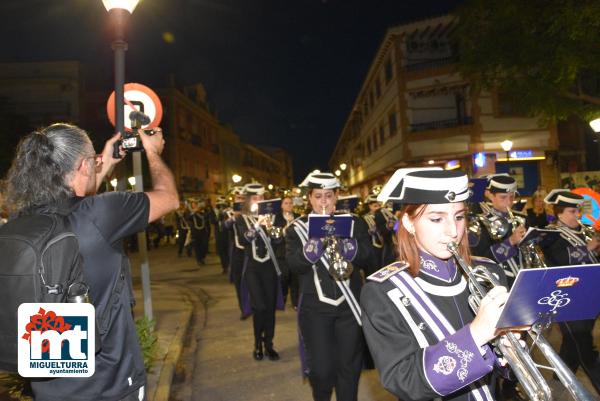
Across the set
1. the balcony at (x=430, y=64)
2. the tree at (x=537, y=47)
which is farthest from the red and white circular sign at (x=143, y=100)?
the balcony at (x=430, y=64)

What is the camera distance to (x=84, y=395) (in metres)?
2.24

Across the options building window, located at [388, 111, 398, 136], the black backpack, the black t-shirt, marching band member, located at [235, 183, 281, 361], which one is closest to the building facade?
building window, located at [388, 111, 398, 136]

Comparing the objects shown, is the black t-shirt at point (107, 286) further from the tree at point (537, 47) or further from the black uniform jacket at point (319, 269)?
the tree at point (537, 47)

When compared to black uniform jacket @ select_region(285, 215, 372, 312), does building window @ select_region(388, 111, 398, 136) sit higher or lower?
higher

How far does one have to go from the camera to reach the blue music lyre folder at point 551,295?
58.9 inches

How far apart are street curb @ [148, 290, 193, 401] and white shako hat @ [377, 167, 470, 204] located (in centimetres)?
387

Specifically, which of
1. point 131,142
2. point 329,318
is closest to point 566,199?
point 329,318

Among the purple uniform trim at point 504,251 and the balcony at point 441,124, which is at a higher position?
the balcony at point 441,124

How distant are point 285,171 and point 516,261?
362ft

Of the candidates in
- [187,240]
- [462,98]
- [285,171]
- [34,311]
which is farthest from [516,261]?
[285,171]

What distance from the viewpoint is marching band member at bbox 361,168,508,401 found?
1.83m

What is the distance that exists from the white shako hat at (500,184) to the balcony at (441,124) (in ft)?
68.6

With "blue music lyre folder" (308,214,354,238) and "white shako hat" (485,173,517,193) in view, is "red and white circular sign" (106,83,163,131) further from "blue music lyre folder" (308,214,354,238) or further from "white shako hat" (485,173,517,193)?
"white shako hat" (485,173,517,193)

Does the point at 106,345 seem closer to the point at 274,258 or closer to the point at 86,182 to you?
the point at 86,182
